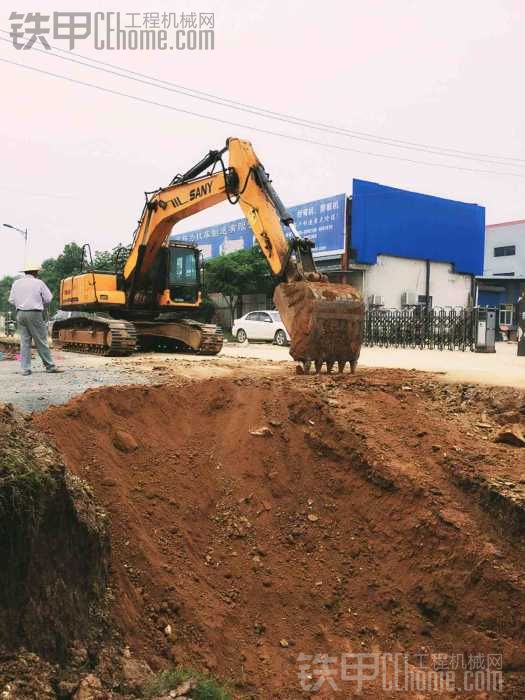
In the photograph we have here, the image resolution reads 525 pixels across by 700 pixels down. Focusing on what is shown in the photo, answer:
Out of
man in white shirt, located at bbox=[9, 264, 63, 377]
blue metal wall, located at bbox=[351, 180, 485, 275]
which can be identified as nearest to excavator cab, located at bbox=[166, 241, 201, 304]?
man in white shirt, located at bbox=[9, 264, 63, 377]

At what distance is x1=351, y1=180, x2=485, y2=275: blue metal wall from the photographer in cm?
2675

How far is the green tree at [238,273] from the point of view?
27688mm

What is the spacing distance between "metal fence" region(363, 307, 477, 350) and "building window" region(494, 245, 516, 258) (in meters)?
25.1

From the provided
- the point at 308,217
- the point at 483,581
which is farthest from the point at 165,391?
the point at 308,217

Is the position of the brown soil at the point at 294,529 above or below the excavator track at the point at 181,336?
below

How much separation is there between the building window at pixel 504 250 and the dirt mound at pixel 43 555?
1818 inches

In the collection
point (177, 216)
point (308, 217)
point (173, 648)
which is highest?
point (308, 217)

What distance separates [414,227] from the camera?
28.5 m

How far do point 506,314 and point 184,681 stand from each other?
3764 centimetres

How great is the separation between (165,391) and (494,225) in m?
45.1

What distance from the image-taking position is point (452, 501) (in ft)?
14.3

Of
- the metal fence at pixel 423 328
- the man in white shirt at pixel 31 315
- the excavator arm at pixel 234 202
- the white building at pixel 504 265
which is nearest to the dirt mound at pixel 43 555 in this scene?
the excavator arm at pixel 234 202

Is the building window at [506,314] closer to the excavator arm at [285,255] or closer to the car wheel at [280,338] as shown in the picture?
the car wheel at [280,338]

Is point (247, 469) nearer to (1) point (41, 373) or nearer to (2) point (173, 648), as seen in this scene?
(2) point (173, 648)
